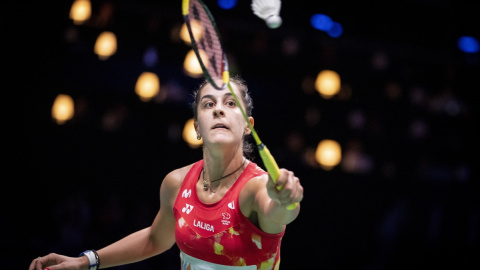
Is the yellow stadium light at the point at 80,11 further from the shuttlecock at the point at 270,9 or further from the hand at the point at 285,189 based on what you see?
the hand at the point at 285,189

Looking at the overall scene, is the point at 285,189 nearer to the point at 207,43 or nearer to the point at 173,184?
the point at 207,43

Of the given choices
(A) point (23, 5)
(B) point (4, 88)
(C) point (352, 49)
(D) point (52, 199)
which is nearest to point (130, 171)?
(D) point (52, 199)

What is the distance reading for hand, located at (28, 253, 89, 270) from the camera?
2174 mm

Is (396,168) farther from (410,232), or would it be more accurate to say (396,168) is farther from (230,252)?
(230,252)

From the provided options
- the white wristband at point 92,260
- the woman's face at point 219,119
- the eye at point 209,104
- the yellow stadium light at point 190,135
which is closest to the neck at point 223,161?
the woman's face at point 219,119

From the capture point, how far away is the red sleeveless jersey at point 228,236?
6.43 ft

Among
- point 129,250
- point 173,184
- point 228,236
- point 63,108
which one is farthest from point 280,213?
point 63,108

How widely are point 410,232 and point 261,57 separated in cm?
187

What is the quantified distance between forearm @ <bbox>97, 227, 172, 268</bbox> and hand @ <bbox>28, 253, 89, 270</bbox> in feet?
0.32

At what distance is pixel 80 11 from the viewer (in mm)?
4516

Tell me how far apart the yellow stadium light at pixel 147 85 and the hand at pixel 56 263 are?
248 cm

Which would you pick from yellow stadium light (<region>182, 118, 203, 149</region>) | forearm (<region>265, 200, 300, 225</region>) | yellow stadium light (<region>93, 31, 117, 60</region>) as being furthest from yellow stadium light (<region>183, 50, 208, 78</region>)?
forearm (<region>265, 200, 300, 225</region>)

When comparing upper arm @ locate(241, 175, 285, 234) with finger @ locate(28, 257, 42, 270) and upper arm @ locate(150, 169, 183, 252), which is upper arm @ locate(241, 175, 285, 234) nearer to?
upper arm @ locate(150, 169, 183, 252)

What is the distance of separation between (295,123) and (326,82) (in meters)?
0.42
